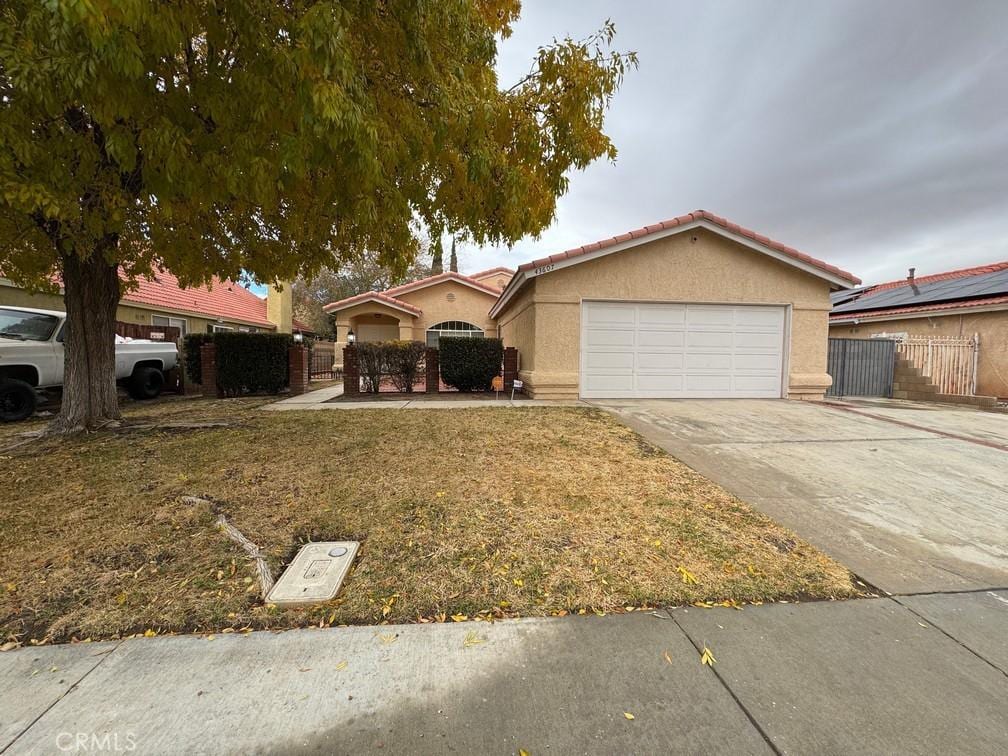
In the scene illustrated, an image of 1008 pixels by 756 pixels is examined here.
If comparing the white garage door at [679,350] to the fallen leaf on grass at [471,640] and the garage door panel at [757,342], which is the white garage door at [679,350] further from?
the fallen leaf on grass at [471,640]

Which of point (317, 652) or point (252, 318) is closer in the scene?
point (317, 652)

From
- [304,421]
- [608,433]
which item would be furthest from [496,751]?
[304,421]

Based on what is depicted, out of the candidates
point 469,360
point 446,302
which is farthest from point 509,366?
point 446,302

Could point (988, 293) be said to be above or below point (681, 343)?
above

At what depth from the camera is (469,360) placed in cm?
1034

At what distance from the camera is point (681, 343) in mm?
9836

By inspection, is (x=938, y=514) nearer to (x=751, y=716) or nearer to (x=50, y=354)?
(x=751, y=716)

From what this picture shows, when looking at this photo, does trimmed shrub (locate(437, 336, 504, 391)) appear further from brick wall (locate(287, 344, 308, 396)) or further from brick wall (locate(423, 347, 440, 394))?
brick wall (locate(287, 344, 308, 396))

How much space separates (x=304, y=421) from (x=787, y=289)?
1074cm

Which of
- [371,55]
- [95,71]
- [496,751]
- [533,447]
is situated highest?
[371,55]

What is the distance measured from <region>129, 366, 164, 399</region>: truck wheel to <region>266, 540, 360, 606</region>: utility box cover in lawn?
379 inches

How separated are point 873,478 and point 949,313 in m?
12.3

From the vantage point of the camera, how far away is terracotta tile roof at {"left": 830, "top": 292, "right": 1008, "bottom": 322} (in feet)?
37.8

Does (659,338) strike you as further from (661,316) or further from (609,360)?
(609,360)
